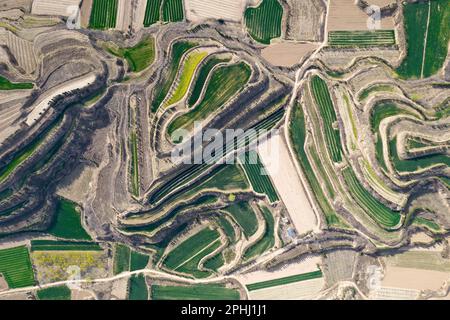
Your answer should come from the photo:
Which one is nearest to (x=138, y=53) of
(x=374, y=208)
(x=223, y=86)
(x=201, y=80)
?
(x=201, y=80)

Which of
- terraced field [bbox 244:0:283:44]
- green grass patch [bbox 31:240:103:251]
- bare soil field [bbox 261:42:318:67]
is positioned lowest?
green grass patch [bbox 31:240:103:251]

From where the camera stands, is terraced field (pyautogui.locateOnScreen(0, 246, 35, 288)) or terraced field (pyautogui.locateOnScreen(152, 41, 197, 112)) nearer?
terraced field (pyautogui.locateOnScreen(152, 41, 197, 112))

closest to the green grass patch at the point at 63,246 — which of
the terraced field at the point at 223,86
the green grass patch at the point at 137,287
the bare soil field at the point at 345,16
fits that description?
the green grass patch at the point at 137,287

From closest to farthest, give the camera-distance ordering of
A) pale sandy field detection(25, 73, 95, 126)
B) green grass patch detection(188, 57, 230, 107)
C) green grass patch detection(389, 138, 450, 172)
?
pale sandy field detection(25, 73, 95, 126), green grass patch detection(188, 57, 230, 107), green grass patch detection(389, 138, 450, 172)

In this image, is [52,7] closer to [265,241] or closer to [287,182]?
[287,182]

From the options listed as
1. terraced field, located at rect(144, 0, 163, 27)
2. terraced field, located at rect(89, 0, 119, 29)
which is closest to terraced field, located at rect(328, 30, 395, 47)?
terraced field, located at rect(144, 0, 163, 27)

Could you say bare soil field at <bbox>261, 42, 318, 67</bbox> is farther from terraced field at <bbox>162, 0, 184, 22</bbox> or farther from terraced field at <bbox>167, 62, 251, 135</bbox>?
terraced field at <bbox>162, 0, 184, 22</bbox>
